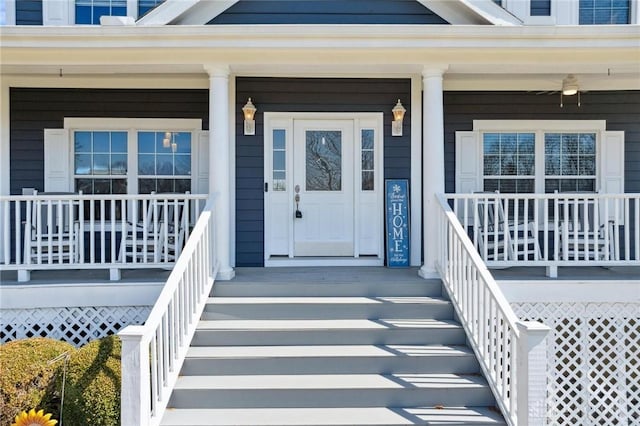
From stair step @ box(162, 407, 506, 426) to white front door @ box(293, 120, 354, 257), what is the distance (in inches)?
103

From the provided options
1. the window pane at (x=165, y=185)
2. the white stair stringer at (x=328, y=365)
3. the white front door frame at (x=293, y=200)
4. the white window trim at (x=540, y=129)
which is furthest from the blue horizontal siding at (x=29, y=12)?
the white window trim at (x=540, y=129)

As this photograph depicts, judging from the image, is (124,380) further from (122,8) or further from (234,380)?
(122,8)

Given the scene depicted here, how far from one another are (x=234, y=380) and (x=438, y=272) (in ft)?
7.50

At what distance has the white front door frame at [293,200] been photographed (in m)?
5.71

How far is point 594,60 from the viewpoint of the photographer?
4.67 m

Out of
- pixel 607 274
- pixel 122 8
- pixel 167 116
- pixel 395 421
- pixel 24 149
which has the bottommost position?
pixel 395 421

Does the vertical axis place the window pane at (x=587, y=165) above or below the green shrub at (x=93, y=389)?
above

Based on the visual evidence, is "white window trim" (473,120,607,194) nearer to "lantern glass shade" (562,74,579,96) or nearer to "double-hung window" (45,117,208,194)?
"lantern glass shade" (562,74,579,96)

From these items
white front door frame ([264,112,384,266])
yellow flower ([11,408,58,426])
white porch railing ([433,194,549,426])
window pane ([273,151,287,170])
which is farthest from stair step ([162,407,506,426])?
window pane ([273,151,287,170])

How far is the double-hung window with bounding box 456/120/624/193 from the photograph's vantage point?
20.2 feet

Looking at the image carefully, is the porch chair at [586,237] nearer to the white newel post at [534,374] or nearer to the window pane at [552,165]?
the window pane at [552,165]

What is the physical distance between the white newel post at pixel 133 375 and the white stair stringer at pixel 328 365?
40cm

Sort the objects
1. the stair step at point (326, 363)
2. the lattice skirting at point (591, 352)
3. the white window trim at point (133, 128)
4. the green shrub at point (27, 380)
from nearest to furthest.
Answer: the green shrub at point (27, 380), the stair step at point (326, 363), the lattice skirting at point (591, 352), the white window trim at point (133, 128)

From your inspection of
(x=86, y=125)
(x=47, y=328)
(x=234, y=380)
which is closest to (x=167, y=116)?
(x=86, y=125)
